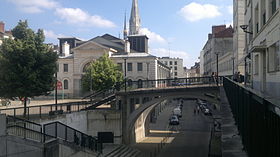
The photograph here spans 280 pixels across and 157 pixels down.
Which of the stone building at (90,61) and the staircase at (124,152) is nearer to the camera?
the staircase at (124,152)

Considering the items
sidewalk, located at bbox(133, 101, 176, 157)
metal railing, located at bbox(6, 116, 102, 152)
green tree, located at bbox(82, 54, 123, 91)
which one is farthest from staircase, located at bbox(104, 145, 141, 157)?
green tree, located at bbox(82, 54, 123, 91)

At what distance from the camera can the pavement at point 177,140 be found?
34334 mm

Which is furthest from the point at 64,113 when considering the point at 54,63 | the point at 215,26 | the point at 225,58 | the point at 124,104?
the point at 215,26

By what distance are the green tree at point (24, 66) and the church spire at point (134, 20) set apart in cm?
14320

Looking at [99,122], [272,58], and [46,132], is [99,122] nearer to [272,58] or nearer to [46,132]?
[46,132]

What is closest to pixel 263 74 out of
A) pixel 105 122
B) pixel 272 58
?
pixel 272 58

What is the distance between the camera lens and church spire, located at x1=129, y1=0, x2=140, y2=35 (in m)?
169

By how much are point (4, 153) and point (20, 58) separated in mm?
11799

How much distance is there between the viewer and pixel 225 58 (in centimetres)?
6228

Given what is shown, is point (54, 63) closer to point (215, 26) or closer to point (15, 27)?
point (15, 27)

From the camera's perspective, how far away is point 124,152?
31.2m

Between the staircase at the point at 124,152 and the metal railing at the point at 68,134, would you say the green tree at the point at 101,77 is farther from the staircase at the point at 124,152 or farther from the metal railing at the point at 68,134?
the metal railing at the point at 68,134

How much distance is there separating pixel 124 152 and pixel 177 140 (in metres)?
12.1

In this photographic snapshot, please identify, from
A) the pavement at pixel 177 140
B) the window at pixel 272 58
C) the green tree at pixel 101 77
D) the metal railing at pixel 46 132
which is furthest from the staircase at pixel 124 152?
the window at pixel 272 58
